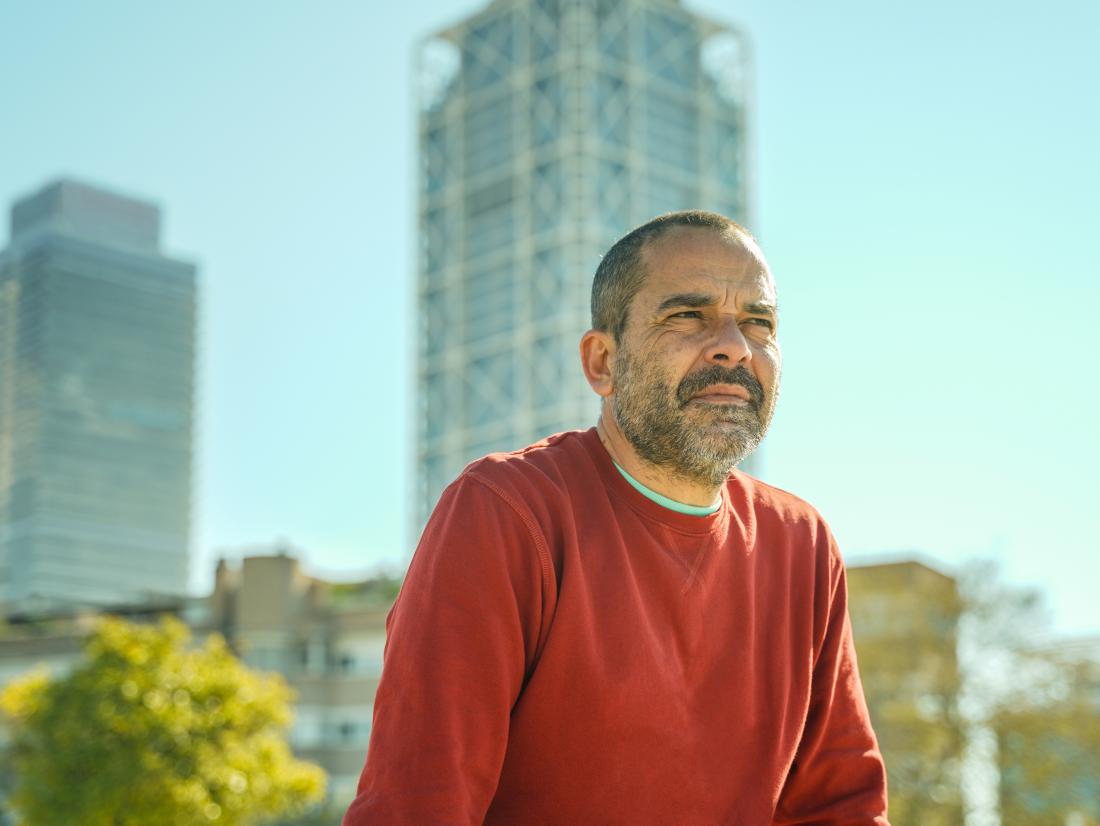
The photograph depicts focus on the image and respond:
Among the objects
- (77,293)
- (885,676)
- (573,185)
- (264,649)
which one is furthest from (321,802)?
(77,293)

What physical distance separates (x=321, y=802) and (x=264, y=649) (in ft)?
26.9

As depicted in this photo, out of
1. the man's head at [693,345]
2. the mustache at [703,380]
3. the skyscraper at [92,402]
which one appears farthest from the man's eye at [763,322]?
the skyscraper at [92,402]

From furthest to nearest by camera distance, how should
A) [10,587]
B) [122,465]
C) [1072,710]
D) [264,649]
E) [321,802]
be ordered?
[122,465]
[10,587]
[264,649]
[321,802]
[1072,710]

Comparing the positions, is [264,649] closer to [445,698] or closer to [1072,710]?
[1072,710]

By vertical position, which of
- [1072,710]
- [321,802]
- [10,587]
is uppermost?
[10,587]

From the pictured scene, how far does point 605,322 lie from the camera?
246cm

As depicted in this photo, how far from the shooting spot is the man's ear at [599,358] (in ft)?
8.04

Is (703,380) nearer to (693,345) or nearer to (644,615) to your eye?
(693,345)

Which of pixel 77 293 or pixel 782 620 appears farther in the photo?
pixel 77 293

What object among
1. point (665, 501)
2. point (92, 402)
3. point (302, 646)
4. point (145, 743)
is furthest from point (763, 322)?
point (92, 402)

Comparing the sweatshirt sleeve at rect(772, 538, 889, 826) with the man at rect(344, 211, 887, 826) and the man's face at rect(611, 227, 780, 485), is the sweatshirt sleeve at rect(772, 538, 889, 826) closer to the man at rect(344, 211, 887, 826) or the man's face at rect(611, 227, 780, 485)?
the man at rect(344, 211, 887, 826)

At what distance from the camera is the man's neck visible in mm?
2359

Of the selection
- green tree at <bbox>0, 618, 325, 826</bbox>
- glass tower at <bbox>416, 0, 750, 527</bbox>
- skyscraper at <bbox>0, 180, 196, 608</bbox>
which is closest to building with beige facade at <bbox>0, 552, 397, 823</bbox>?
green tree at <bbox>0, 618, 325, 826</bbox>

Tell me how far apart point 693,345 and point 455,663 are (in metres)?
0.65
